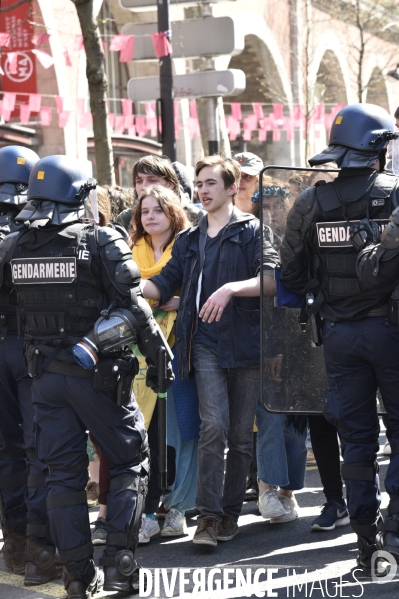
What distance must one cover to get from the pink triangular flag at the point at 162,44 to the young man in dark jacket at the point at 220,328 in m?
5.32

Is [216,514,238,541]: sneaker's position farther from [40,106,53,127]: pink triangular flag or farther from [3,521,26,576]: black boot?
[40,106,53,127]: pink triangular flag

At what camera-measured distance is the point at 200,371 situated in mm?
5043

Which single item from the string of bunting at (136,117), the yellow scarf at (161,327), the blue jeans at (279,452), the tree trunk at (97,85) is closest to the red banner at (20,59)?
the string of bunting at (136,117)

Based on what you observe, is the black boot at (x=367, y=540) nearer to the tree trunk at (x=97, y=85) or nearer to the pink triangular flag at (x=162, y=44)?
the tree trunk at (x=97, y=85)

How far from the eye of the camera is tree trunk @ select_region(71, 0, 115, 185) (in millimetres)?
9195

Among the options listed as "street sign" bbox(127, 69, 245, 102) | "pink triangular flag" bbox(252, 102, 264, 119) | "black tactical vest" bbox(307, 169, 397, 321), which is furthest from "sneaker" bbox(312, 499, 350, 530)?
"pink triangular flag" bbox(252, 102, 264, 119)

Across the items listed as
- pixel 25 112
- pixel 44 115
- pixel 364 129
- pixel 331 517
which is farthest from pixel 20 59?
pixel 364 129

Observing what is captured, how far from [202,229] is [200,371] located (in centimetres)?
78

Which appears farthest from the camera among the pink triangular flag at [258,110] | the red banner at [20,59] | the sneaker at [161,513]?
the pink triangular flag at [258,110]

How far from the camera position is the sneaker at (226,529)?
16.9 ft

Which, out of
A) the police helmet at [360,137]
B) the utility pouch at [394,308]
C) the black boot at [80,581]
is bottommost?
the black boot at [80,581]

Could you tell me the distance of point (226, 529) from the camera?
5.15m

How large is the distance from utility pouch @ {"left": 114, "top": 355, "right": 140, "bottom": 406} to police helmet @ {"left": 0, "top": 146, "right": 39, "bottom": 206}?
3.70ft

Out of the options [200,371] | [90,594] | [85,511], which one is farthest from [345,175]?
[90,594]
